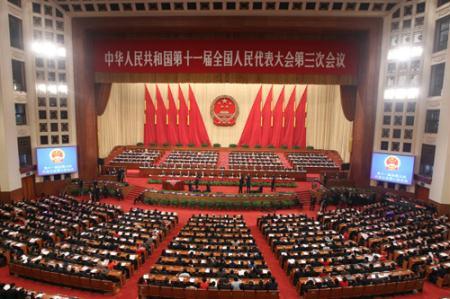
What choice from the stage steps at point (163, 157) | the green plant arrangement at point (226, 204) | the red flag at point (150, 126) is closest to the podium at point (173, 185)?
the green plant arrangement at point (226, 204)

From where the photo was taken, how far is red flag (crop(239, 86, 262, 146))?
33.3 metres

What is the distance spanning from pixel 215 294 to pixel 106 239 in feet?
18.7

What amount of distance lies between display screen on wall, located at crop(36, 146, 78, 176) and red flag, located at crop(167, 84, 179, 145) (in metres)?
11.5

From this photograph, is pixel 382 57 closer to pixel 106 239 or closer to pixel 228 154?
pixel 228 154

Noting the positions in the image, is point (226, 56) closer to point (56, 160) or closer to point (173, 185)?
point (173, 185)

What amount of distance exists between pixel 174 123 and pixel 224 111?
5796 millimetres

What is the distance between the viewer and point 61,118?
2292cm

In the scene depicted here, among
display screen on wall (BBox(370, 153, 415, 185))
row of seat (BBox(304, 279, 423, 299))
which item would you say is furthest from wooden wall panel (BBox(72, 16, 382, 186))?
row of seat (BBox(304, 279, 423, 299))

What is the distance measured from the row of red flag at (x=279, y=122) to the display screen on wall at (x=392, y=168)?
37.2 feet

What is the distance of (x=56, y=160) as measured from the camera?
22.3m

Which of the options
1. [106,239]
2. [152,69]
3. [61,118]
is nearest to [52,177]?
[61,118]

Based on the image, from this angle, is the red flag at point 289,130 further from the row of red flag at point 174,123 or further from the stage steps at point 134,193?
the stage steps at point 134,193

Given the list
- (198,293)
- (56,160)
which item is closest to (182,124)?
(56,160)

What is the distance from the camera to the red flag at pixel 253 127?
109ft
